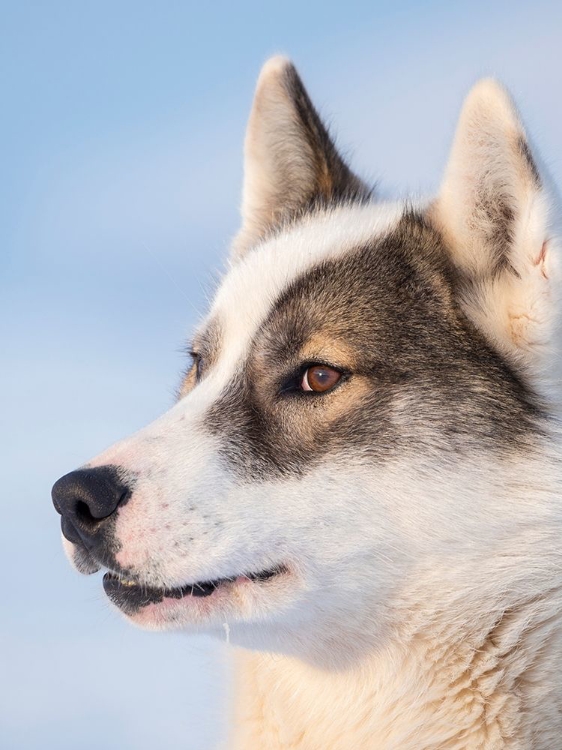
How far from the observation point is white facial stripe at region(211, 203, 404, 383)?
4.29 meters

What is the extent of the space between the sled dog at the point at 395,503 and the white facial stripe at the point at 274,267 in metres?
0.28

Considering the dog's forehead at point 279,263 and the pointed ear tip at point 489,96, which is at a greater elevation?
the pointed ear tip at point 489,96

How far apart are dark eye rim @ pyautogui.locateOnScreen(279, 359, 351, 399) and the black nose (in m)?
0.77

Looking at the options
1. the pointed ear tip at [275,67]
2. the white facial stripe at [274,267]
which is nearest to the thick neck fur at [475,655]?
the white facial stripe at [274,267]

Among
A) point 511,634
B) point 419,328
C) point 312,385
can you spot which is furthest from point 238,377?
point 511,634

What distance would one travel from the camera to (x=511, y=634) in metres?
3.65

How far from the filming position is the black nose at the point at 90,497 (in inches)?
141

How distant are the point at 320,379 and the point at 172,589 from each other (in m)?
1.00

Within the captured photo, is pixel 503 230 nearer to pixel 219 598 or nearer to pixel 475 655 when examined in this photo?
pixel 475 655

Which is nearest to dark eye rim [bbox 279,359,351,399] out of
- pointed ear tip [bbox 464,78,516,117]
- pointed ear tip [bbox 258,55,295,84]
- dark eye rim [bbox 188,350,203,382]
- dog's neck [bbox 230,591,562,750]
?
dark eye rim [bbox 188,350,203,382]

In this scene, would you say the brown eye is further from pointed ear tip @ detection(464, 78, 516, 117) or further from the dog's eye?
pointed ear tip @ detection(464, 78, 516, 117)

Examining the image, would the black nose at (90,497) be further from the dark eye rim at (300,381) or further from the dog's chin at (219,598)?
the dark eye rim at (300,381)

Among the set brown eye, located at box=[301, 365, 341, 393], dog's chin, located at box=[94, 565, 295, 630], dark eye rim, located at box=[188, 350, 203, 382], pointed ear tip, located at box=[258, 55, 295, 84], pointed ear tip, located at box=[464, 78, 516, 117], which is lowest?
dog's chin, located at box=[94, 565, 295, 630]

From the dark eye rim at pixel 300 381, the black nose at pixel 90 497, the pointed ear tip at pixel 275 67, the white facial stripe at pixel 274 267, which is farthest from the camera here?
the pointed ear tip at pixel 275 67
